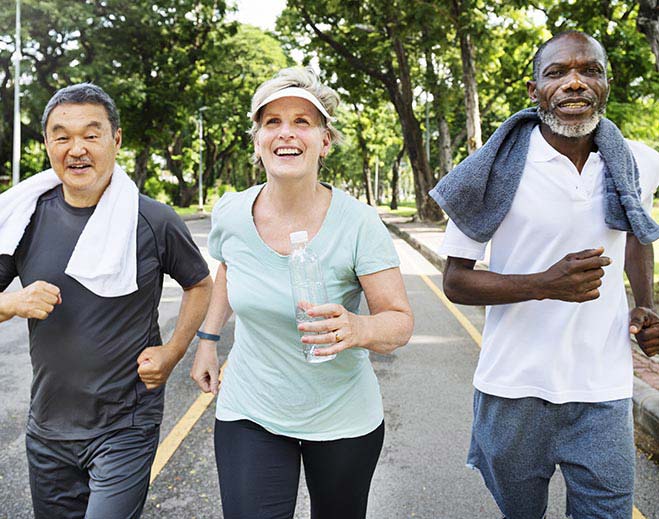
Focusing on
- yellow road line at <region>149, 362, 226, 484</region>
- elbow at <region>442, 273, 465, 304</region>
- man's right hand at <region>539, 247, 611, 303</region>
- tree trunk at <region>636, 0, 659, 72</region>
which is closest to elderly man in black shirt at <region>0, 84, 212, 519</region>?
elbow at <region>442, 273, 465, 304</region>

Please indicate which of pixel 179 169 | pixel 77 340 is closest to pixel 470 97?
pixel 77 340

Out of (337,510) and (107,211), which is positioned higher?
(107,211)

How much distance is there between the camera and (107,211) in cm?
272

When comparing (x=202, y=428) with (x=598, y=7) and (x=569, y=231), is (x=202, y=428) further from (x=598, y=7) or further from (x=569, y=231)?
(x=598, y=7)

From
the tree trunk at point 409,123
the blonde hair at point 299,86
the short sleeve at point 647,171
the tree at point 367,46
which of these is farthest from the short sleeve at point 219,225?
the tree trunk at point 409,123

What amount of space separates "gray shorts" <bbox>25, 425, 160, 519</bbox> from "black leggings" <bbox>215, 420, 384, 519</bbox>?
310mm

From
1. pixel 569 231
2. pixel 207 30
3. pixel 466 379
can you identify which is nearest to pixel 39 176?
pixel 569 231

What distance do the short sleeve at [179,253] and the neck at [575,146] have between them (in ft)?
4.65

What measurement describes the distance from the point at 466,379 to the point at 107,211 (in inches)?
184

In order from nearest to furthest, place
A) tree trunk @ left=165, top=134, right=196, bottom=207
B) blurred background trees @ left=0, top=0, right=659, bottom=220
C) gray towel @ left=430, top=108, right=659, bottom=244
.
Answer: gray towel @ left=430, top=108, right=659, bottom=244, blurred background trees @ left=0, top=0, right=659, bottom=220, tree trunk @ left=165, top=134, right=196, bottom=207

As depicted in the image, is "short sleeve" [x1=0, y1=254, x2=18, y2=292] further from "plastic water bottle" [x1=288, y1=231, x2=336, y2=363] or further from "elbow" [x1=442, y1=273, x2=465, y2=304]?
"elbow" [x1=442, y1=273, x2=465, y2=304]

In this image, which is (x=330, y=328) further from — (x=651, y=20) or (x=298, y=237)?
(x=651, y=20)

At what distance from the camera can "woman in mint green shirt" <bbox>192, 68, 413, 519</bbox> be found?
2.49 m

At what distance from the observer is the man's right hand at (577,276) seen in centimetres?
237
